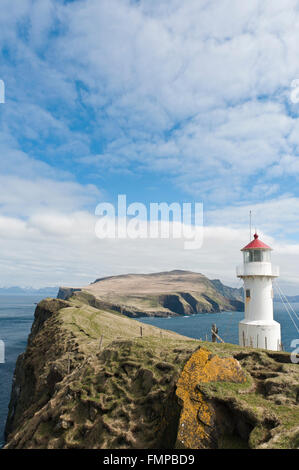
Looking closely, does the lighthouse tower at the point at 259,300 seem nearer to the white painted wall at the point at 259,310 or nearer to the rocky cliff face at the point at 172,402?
the white painted wall at the point at 259,310

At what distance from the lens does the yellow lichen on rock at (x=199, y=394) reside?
1141cm

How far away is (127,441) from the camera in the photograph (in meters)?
13.7

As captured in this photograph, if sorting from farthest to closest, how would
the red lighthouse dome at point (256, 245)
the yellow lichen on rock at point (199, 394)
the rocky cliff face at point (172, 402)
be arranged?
the red lighthouse dome at point (256, 245) → the rocky cliff face at point (172, 402) → the yellow lichen on rock at point (199, 394)

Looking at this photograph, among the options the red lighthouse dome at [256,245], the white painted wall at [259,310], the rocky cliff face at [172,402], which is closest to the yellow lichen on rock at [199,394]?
the rocky cliff face at [172,402]

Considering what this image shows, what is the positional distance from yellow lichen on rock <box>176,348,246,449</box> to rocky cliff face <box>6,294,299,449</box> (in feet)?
0.11

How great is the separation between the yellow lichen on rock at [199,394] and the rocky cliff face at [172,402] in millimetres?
32

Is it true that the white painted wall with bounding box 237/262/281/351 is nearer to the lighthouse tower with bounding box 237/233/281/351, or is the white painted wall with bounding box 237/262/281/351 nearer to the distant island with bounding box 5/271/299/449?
the lighthouse tower with bounding box 237/233/281/351

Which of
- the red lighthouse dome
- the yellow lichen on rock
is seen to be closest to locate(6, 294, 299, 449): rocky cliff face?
the yellow lichen on rock

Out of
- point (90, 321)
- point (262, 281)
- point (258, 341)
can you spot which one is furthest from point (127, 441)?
point (90, 321)

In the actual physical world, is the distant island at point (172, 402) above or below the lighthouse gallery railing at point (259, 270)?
below

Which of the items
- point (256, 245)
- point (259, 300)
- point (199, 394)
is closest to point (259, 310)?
point (259, 300)

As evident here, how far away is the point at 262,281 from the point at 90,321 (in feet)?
93.3

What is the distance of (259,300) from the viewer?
31.0 metres
